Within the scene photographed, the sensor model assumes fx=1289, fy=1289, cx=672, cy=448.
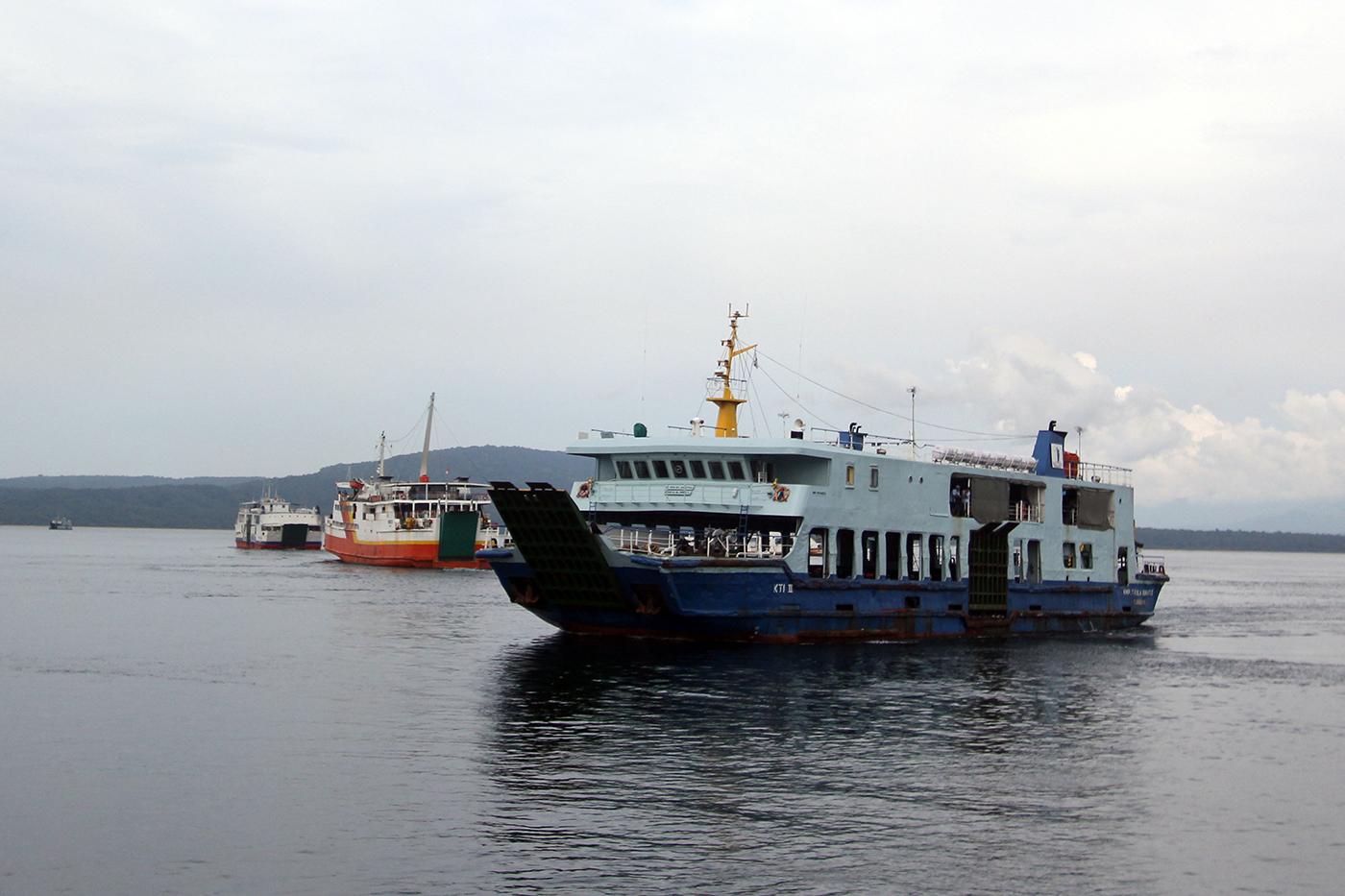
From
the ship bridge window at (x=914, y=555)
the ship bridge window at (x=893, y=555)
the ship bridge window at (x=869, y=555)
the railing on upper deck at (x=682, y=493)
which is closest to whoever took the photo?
the railing on upper deck at (x=682, y=493)

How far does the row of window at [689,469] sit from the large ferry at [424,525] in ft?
222

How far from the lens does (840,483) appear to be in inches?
1777

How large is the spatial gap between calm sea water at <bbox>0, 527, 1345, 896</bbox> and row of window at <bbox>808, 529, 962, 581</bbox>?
9.38ft

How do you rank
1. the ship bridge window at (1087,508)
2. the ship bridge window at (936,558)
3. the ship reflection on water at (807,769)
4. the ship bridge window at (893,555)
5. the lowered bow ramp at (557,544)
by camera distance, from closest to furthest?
the ship reflection on water at (807,769)
the lowered bow ramp at (557,544)
the ship bridge window at (893,555)
the ship bridge window at (936,558)
the ship bridge window at (1087,508)

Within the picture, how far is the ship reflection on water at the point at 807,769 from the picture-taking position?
19.3 m

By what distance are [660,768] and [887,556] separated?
25.4 metres

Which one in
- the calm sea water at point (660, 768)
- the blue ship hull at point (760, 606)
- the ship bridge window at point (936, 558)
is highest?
the ship bridge window at point (936, 558)

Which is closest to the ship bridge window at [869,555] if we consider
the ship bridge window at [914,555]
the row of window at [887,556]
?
the row of window at [887,556]

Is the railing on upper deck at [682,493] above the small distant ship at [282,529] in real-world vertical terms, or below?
above

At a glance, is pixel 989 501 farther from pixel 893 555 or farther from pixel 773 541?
pixel 773 541

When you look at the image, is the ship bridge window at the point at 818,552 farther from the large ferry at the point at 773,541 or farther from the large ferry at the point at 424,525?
the large ferry at the point at 424,525

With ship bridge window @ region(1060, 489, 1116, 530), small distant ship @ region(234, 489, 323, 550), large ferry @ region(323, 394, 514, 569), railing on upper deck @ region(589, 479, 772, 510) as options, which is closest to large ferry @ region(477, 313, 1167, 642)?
railing on upper deck @ region(589, 479, 772, 510)

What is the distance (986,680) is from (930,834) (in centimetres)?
1964

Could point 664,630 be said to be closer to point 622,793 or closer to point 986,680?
point 986,680
